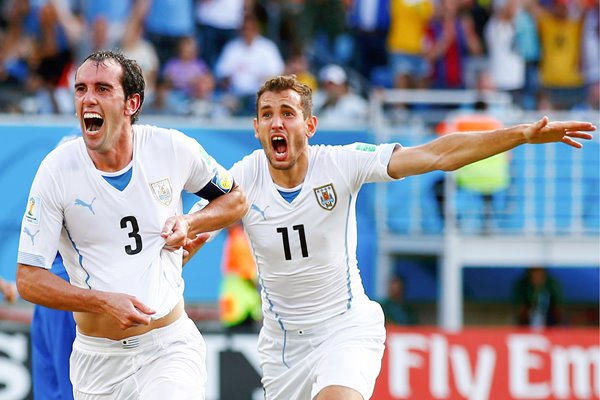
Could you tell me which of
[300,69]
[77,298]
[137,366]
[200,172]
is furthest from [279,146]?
[300,69]

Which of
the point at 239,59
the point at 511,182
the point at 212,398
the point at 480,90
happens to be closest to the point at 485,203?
the point at 511,182

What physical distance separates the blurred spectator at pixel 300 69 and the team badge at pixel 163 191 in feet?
29.8

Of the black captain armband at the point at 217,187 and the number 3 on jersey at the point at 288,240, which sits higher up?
the black captain armband at the point at 217,187

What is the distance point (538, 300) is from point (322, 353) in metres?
8.84

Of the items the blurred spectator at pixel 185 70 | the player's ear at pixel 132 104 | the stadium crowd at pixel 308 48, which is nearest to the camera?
the player's ear at pixel 132 104

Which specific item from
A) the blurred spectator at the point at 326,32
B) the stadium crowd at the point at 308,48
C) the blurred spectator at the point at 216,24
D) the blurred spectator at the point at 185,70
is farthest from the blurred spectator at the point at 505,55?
the blurred spectator at the point at 185,70

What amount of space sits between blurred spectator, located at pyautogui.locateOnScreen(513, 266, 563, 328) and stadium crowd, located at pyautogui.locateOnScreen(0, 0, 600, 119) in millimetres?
2334

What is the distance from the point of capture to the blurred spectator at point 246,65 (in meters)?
16.1

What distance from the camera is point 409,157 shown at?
796 centimetres

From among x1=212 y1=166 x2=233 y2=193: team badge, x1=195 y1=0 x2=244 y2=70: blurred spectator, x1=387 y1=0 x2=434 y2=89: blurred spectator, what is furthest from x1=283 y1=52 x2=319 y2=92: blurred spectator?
x1=212 y1=166 x2=233 y2=193: team badge

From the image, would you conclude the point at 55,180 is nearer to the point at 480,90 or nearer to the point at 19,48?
the point at 19,48

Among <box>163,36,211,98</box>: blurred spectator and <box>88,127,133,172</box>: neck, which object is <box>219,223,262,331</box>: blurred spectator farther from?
<box>88,127,133,172</box>: neck

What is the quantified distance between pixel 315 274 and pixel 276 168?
0.75 m

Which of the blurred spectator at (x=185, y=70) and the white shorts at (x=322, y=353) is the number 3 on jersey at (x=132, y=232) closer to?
the white shorts at (x=322, y=353)
